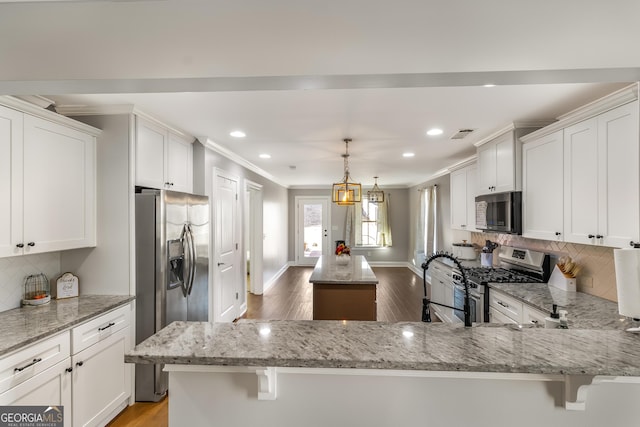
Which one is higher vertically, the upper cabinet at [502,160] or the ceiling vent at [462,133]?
the ceiling vent at [462,133]

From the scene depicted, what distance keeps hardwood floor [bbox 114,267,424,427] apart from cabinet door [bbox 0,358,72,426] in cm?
71

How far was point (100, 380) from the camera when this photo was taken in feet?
6.84

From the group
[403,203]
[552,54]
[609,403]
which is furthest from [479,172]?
[403,203]

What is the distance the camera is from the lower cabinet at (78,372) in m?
1.54

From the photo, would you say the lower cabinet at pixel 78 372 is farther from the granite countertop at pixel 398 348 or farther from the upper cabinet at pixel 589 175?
the upper cabinet at pixel 589 175

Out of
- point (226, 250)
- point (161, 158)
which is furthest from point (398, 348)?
point (226, 250)

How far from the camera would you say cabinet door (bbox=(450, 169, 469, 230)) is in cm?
426

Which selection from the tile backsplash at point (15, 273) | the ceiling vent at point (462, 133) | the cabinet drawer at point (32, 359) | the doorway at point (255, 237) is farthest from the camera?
the doorway at point (255, 237)

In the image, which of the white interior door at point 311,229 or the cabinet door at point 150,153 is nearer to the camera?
the cabinet door at point 150,153

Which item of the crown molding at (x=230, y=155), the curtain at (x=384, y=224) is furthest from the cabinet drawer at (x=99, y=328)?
the curtain at (x=384, y=224)

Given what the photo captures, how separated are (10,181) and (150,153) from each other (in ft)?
3.20

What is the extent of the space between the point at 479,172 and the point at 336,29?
120 inches

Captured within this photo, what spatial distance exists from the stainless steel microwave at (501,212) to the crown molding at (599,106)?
662 millimetres

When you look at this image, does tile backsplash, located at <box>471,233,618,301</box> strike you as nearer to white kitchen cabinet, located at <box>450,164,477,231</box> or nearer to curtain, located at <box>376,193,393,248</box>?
white kitchen cabinet, located at <box>450,164,477,231</box>
